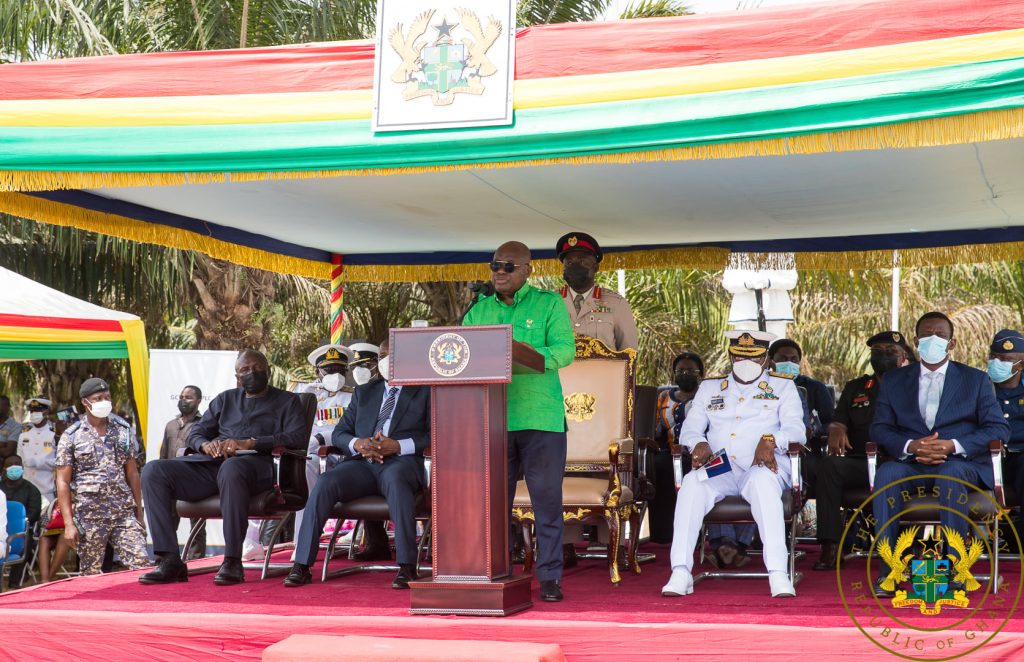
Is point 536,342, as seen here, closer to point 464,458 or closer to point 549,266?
point 464,458

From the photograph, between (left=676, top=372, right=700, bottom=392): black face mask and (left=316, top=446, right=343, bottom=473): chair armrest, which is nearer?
(left=316, top=446, right=343, bottom=473): chair armrest

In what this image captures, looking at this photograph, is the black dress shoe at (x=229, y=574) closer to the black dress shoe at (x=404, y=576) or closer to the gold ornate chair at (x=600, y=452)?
the black dress shoe at (x=404, y=576)

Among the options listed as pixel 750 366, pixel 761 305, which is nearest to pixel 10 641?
pixel 750 366

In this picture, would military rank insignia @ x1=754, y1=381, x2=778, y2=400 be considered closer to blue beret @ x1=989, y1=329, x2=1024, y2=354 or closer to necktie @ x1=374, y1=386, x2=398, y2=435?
blue beret @ x1=989, y1=329, x2=1024, y2=354

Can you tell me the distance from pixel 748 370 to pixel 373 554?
119 inches

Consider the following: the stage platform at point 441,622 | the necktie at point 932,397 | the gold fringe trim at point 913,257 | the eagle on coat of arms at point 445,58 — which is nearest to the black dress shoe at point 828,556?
the stage platform at point 441,622

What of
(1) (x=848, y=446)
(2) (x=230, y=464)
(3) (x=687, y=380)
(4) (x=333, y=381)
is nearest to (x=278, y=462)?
(2) (x=230, y=464)

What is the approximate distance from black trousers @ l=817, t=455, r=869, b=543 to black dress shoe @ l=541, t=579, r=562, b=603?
209cm

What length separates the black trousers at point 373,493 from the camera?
621 cm

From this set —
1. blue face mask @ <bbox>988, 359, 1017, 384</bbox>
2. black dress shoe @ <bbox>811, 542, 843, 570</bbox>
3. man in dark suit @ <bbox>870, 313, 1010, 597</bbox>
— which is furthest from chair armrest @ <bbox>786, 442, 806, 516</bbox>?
blue face mask @ <bbox>988, 359, 1017, 384</bbox>

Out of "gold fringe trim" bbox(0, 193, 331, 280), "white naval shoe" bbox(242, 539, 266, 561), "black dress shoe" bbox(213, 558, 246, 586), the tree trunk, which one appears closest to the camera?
"black dress shoe" bbox(213, 558, 246, 586)

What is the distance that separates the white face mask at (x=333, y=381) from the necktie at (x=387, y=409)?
1.65m

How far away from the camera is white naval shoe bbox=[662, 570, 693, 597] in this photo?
18.9 feet

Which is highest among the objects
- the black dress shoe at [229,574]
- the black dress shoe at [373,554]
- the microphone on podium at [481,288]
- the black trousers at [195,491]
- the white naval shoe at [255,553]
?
the microphone on podium at [481,288]
